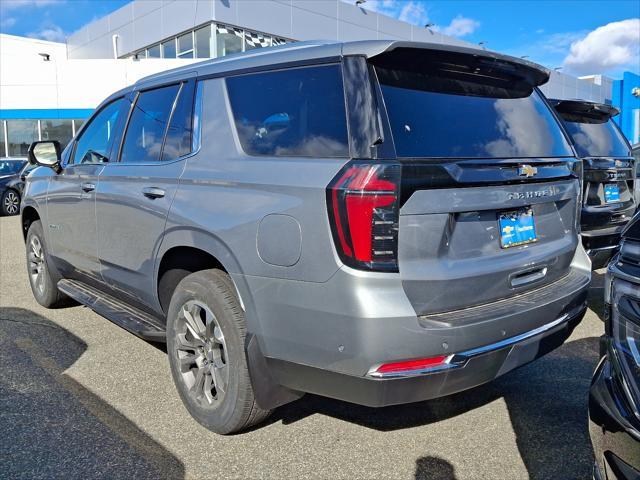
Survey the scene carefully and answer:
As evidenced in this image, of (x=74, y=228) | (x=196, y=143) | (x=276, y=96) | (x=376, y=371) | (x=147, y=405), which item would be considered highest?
(x=276, y=96)

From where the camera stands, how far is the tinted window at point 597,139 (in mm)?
5395

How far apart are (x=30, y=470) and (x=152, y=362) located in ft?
4.64

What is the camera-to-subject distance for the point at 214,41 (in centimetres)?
2275

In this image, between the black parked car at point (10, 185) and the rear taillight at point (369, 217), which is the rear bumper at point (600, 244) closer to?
the rear taillight at point (369, 217)

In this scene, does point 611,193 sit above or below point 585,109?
below

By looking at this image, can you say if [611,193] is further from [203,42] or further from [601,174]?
[203,42]

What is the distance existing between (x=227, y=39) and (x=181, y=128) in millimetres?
21804

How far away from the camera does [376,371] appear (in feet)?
7.30

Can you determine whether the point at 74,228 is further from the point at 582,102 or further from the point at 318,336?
the point at 582,102

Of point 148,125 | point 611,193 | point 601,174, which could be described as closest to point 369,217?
point 148,125

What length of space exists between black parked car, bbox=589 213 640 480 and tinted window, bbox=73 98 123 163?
11.7ft

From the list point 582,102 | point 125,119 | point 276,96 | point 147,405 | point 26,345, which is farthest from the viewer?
point 582,102

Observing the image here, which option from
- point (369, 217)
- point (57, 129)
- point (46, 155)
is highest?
point (57, 129)

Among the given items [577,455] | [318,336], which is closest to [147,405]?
[318,336]
